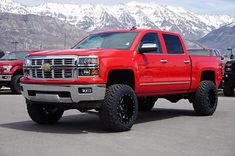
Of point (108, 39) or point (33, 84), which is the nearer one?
point (33, 84)

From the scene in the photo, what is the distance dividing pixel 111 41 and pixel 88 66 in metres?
1.50

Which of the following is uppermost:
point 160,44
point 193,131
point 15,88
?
point 160,44

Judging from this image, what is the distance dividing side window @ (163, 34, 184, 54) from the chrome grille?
256 cm

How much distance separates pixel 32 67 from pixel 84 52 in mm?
1060

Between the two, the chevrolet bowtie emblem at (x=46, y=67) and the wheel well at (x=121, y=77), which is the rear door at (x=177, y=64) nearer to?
the wheel well at (x=121, y=77)

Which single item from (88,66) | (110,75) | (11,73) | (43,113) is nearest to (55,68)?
(88,66)

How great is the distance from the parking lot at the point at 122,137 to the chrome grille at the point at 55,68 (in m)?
0.94

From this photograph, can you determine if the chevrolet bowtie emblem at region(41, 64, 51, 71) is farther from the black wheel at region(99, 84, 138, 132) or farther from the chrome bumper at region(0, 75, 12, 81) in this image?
the chrome bumper at region(0, 75, 12, 81)

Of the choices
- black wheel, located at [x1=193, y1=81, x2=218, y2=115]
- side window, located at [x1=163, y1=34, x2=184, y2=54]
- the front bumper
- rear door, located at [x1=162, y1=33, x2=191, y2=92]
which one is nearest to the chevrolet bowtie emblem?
rear door, located at [x1=162, y1=33, x2=191, y2=92]

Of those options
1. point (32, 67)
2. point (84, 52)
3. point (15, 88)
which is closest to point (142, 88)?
point (84, 52)

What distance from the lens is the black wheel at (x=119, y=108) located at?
26.6 feet

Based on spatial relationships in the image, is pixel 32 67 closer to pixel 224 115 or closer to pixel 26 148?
pixel 26 148

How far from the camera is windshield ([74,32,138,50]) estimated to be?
912 cm

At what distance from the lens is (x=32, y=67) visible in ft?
28.2
